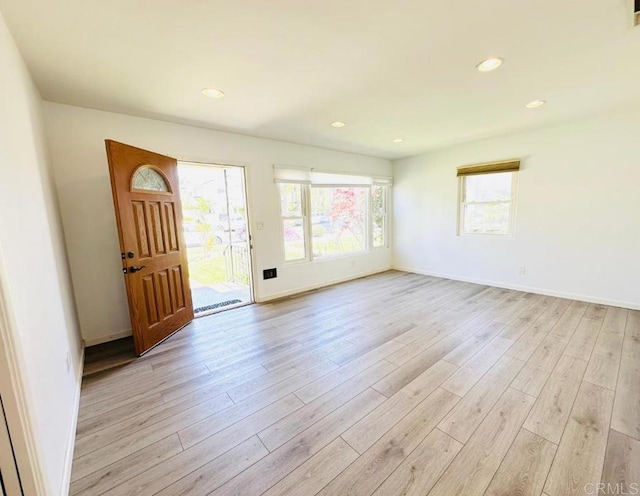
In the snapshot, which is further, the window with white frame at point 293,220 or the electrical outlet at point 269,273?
the window with white frame at point 293,220

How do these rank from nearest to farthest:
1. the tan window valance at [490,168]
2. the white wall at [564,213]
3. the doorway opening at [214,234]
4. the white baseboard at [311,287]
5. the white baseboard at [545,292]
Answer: the white wall at [564,213] < the white baseboard at [545,292] < the tan window valance at [490,168] < the white baseboard at [311,287] < the doorway opening at [214,234]

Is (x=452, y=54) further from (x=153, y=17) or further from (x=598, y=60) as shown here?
(x=153, y=17)

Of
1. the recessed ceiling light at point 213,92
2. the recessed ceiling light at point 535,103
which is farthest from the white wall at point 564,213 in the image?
the recessed ceiling light at point 213,92

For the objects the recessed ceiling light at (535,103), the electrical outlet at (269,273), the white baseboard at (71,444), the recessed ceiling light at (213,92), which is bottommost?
the white baseboard at (71,444)

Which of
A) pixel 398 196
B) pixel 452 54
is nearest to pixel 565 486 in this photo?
pixel 452 54

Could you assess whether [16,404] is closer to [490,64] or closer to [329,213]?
[490,64]

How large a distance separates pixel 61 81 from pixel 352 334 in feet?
11.1

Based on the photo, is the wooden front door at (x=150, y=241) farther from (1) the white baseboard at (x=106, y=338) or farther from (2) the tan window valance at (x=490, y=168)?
(2) the tan window valance at (x=490, y=168)

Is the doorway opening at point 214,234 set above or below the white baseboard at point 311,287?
above

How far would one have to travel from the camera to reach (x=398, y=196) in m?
5.64

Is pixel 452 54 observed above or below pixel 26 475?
above

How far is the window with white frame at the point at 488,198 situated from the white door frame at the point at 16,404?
5190 mm

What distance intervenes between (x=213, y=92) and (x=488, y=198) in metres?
4.27

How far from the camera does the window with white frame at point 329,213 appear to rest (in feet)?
14.1
